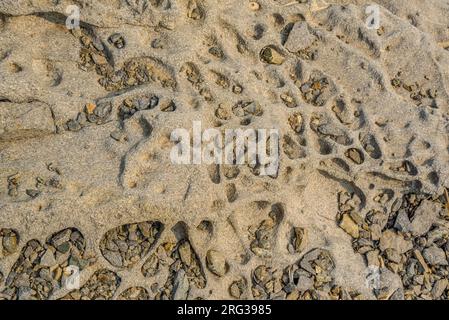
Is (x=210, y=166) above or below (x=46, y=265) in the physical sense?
above

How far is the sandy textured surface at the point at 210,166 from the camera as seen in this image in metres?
3.38

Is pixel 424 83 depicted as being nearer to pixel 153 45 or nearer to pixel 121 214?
pixel 153 45

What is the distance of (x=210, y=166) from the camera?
11.5 feet

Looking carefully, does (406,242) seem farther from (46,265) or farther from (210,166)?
(46,265)

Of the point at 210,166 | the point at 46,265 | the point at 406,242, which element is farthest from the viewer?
the point at 406,242

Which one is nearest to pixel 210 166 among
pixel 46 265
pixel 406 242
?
pixel 46 265

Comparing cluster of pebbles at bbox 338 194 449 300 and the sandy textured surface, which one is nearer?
the sandy textured surface

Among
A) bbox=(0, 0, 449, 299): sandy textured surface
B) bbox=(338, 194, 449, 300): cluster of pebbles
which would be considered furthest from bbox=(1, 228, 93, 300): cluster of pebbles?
bbox=(338, 194, 449, 300): cluster of pebbles

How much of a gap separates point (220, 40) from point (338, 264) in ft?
7.09

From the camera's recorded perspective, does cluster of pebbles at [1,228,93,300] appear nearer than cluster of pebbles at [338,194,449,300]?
Yes

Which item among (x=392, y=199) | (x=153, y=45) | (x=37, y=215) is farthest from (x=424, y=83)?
(x=37, y=215)

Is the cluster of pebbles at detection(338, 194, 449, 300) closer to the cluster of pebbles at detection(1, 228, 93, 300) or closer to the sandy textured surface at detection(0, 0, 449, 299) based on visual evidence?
the sandy textured surface at detection(0, 0, 449, 299)

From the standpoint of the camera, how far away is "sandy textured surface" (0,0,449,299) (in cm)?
338

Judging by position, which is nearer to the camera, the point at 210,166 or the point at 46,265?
the point at 46,265
